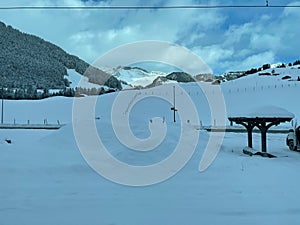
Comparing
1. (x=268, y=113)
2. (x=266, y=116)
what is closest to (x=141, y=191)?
(x=266, y=116)

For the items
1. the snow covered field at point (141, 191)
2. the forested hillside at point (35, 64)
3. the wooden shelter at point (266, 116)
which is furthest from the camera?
the forested hillside at point (35, 64)

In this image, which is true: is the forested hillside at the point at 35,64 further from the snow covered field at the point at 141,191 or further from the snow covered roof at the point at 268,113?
the snow covered field at the point at 141,191

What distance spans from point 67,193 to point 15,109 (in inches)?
1801

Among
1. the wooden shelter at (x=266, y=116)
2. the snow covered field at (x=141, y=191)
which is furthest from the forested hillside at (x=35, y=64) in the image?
the snow covered field at (x=141, y=191)

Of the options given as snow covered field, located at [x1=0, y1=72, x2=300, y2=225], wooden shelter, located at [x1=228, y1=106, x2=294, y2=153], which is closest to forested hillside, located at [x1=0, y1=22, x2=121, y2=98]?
wooden shelter, located at [x1=228, y1=106, x2=294, y2=153]

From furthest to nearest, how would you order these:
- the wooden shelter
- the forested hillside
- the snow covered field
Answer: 1. the forested hillside
2. the wooden shelter
3. the snow covered field

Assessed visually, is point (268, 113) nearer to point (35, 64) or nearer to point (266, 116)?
point (266, 116)

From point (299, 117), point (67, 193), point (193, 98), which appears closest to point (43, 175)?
point (67, 193)

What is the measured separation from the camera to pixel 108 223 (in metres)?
4.01

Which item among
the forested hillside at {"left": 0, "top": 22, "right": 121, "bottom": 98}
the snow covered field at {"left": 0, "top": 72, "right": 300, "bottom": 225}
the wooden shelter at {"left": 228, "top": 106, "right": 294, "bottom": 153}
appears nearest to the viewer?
the snow covered field at {"left": 0, "top": 72, "right": 300, "bottom": 225}

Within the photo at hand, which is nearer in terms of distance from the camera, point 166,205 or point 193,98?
point 166,205

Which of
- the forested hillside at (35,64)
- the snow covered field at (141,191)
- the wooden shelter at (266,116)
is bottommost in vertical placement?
the snow covered field at (141,191)

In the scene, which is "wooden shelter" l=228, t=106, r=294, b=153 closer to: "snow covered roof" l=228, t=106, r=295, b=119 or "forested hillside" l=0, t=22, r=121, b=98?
"snow covered roof" l=228, t=106, r=295, b=119

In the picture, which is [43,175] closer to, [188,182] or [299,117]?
[188,182]
